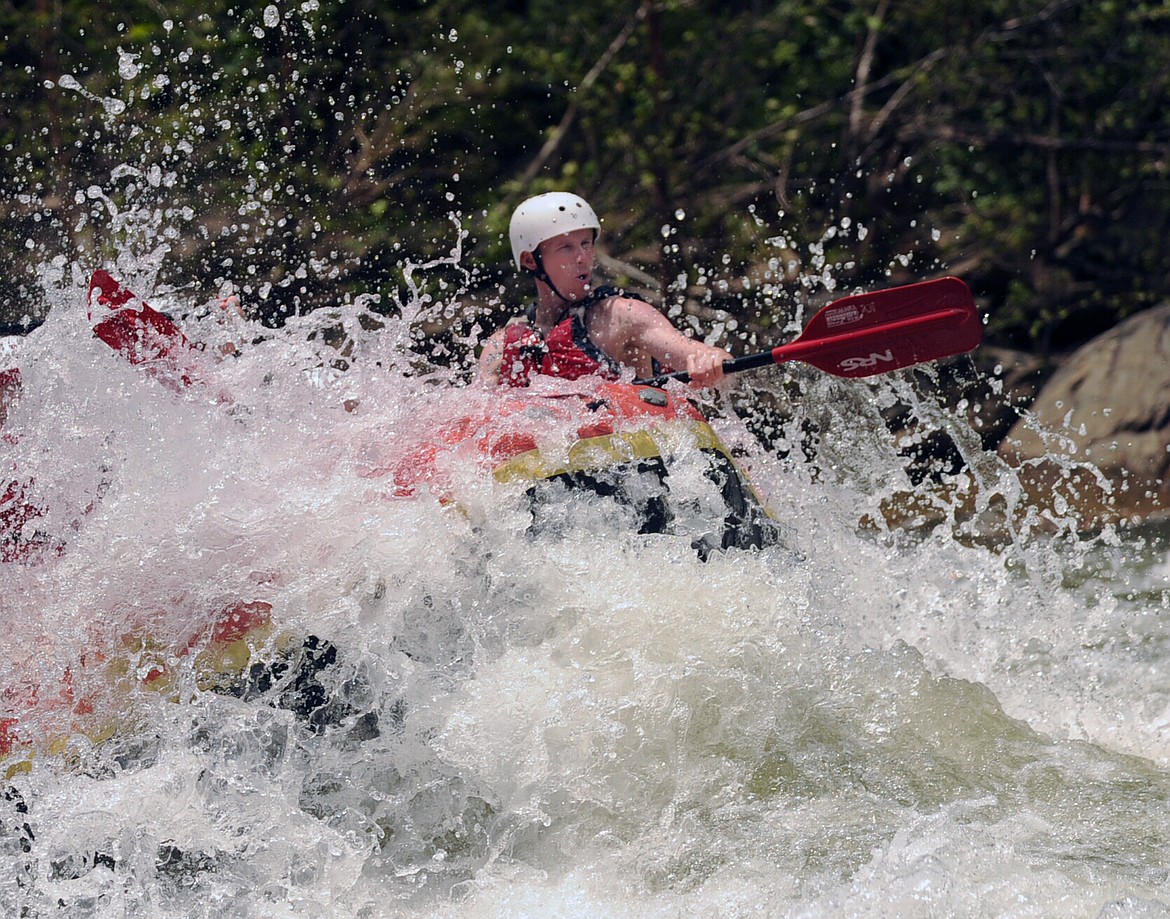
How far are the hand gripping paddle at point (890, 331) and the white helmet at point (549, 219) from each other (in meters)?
0.60

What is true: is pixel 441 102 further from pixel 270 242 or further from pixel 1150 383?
pixel 1150 383

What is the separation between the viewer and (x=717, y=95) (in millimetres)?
9102

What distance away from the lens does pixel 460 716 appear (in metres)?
2.91

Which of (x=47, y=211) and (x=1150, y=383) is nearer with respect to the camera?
(x=1150, y=383)

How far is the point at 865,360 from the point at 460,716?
166 cm

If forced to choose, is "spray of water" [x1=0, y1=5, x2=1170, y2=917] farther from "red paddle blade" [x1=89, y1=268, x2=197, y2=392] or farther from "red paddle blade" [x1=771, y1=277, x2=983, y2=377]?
"red paddle blade" [x1=771, y1=277, x2=983, y2=377]

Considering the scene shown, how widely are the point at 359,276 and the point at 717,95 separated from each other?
9.04 ft

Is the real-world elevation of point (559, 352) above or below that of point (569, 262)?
below

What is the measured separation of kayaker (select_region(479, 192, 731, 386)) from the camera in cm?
387

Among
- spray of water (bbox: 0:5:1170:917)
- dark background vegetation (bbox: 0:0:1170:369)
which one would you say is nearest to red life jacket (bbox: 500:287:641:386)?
spray of water (bbox: 0:5:1170:917)

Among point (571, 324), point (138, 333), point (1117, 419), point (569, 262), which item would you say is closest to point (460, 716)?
point (138, 333)

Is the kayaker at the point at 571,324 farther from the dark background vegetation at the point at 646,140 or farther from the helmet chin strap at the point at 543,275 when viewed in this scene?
the dark background vegetation at the point at 646,140

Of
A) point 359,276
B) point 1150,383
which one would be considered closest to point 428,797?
point 1150,383

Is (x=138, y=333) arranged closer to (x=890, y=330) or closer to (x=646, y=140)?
(x=890, y=330)
